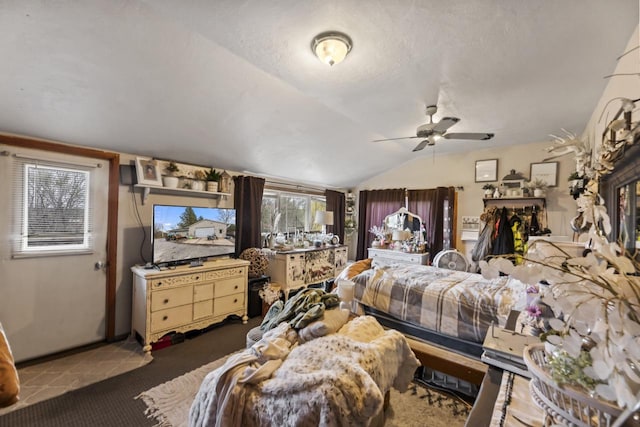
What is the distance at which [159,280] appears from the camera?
2631mm

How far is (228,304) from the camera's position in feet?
10.4

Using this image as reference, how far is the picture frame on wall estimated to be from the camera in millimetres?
2824

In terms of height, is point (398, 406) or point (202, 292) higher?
point (202, 292)

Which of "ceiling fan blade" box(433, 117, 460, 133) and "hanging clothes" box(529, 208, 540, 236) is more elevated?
"ceiling fan blade" box(433, 117, 460, 133)

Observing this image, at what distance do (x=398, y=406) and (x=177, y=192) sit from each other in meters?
3.18

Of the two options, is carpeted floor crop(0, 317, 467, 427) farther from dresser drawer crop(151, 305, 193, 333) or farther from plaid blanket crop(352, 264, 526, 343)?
plaid blanket crop(352, 264, 526, 343)

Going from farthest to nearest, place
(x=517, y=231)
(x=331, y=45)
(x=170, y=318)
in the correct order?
(x=517, y=231)
(x=170, y=318)
(x=331, y=45)

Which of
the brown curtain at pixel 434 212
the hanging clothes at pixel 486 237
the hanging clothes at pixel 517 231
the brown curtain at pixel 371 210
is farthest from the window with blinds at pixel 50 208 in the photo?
the hanging clothes at pixel 517 231

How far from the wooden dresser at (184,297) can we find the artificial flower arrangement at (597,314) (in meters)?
2.92

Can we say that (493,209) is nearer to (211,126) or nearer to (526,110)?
(526,110)

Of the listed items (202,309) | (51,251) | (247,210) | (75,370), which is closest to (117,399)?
(75,370)

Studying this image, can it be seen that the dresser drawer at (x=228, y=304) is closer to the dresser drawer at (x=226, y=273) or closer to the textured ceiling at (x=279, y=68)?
the dresser drawer at (x=226, y=273)

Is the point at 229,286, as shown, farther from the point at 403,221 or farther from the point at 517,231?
the point at 517,231

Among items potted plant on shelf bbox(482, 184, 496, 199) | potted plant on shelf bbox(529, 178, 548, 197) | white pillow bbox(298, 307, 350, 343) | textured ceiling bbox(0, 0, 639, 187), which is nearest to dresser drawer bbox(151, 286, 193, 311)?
textured ceiling bbox(0, 0, 639, 187)
